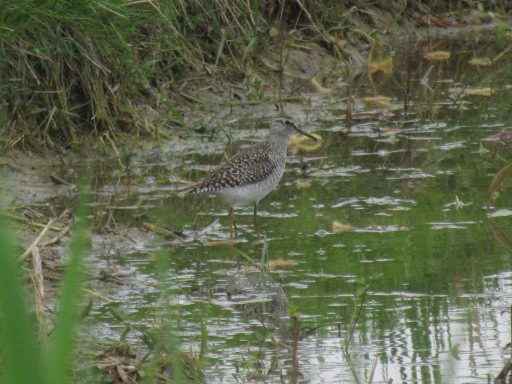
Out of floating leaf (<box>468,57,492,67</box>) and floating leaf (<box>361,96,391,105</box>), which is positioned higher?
floating leaf (<box>468,57,492,67</box>)

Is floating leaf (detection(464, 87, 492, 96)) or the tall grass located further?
floating leaf (detection(464, 87, 492, 96))

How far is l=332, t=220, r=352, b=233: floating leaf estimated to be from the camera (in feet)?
24.4

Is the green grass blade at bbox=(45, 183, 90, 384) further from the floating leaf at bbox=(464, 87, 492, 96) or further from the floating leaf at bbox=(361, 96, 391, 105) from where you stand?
the floating leaf at bbox=(464, 87, 492, 96)

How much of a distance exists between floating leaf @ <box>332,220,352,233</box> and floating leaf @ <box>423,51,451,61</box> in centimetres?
565

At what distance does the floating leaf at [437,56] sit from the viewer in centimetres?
1277

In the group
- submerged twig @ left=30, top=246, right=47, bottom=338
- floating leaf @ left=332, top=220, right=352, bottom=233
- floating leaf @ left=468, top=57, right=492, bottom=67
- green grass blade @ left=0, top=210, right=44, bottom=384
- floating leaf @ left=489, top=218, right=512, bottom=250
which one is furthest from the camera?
floating leaf @ left=468, top=57, right=492, bottom=67

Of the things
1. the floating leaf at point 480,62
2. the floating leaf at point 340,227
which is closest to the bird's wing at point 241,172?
the floating leaf at point 340,227

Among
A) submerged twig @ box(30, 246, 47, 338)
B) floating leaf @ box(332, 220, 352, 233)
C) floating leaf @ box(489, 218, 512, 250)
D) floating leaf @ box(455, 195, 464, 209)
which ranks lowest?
submerged twig @ box(30, 246, 47, 338)

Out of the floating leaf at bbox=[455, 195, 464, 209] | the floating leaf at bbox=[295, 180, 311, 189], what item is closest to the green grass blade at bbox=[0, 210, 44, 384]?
the floating leaf at bbox=[455, 195, 464, 209]

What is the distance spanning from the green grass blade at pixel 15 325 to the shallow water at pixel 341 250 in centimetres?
190

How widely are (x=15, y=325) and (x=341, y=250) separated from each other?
5.25 m

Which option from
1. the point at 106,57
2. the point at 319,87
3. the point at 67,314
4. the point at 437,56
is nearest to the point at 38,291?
the point at 67,314

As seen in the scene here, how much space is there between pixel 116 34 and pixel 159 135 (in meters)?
1.02

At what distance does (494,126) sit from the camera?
10.1 metres
